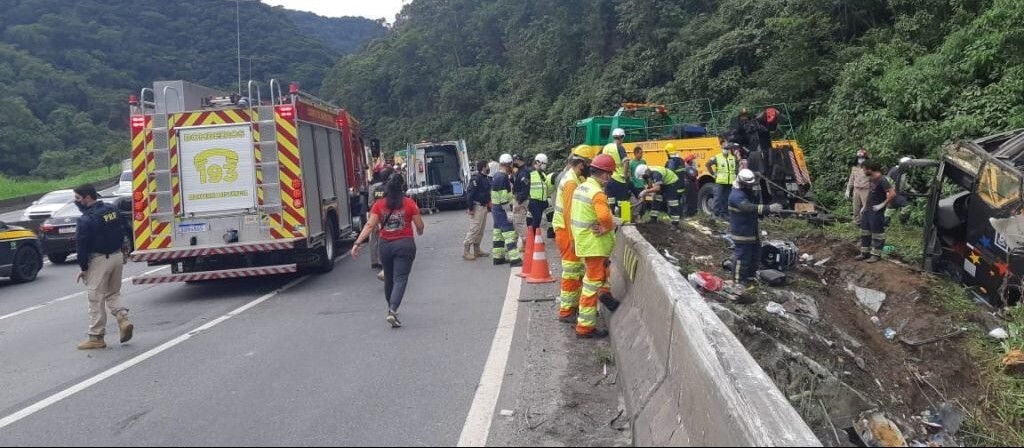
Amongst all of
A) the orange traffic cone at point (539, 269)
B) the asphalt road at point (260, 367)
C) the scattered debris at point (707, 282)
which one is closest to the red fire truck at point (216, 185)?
the asphalt road at point (260, 367)

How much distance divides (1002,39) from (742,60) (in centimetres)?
1179

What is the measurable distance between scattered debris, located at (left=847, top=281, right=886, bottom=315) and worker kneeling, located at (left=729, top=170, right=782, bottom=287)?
4.50 feet

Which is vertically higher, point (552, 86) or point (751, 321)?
point (552, 86)

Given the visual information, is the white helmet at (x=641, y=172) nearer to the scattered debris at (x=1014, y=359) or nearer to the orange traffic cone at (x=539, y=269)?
the orange traffic cone at (x=539, y=269)

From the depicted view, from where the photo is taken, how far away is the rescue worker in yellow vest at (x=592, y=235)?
6.58 metres

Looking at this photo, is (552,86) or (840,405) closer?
(840,405)

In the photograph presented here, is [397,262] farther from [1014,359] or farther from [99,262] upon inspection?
[1014,359]

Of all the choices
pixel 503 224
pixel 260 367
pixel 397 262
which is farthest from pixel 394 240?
pixel 503 224

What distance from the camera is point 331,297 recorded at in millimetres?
9625

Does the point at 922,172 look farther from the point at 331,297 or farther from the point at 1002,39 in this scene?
the point at 331,297

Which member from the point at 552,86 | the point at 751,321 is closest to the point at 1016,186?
the point at 751,321

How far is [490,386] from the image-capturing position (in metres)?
5.53

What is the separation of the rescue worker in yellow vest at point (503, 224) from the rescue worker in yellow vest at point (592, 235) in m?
4.76

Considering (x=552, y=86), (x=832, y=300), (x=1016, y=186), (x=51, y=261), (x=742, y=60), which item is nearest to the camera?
(x=1016, y=186)
